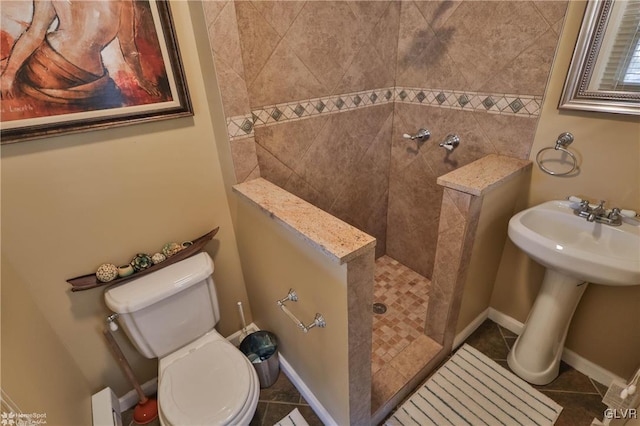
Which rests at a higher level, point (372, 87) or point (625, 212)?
point (372, 87)

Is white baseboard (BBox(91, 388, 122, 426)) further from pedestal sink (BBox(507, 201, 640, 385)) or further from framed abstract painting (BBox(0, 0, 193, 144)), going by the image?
pedestal sink (BBox(507, 201, 640, 385))

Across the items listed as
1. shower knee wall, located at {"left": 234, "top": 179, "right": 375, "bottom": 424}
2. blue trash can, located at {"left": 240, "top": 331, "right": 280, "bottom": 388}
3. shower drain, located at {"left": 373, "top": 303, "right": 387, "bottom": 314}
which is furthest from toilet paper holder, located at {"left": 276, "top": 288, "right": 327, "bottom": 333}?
shower drain, located at {"left": 373, "top": 303, "right": 387, "bottom": 314}

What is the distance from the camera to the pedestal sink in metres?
1.04

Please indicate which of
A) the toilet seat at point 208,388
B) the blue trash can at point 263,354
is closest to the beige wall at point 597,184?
the blue trash can at point 263,354

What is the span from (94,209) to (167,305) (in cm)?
49

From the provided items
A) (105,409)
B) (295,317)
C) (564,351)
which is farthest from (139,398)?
(564,351)

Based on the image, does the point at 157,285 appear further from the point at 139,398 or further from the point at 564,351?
the point at 564,351

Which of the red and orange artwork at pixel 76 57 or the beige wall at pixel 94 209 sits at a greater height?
the red and orange artwork at pixel 76 57

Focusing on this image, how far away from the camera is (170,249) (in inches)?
53.6

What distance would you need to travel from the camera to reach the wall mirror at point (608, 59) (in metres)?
1.07

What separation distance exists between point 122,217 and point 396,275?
6.05 ft

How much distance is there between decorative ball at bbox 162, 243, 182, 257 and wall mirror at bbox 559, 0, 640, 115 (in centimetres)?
183

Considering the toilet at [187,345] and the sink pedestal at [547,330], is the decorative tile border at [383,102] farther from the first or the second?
the sink pedestal at [547,330]

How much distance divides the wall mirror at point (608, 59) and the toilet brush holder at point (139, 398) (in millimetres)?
2237
